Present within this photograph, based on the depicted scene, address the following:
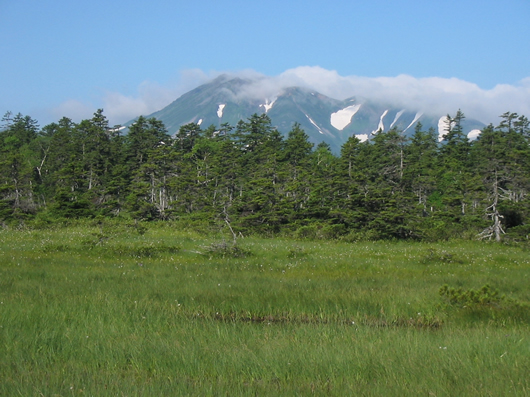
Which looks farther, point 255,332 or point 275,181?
point 275,181

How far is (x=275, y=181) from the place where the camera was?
37.3 meters

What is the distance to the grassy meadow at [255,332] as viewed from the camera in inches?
169

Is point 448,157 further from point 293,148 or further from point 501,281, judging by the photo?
point 501,281

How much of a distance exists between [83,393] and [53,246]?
50.0 feet

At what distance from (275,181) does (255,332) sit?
31292mm

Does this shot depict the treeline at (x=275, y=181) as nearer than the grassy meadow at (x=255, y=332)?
No

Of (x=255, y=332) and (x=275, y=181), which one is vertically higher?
(x=275, y=181)

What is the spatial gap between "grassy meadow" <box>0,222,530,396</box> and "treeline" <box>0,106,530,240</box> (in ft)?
55.0

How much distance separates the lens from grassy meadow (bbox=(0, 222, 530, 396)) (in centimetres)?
429

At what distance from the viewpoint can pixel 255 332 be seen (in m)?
6.28

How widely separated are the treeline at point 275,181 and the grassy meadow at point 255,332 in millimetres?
16755

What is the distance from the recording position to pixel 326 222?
31641 mm

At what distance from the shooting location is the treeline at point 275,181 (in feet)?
94.6

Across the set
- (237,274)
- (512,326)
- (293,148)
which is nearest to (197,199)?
(293,148)
